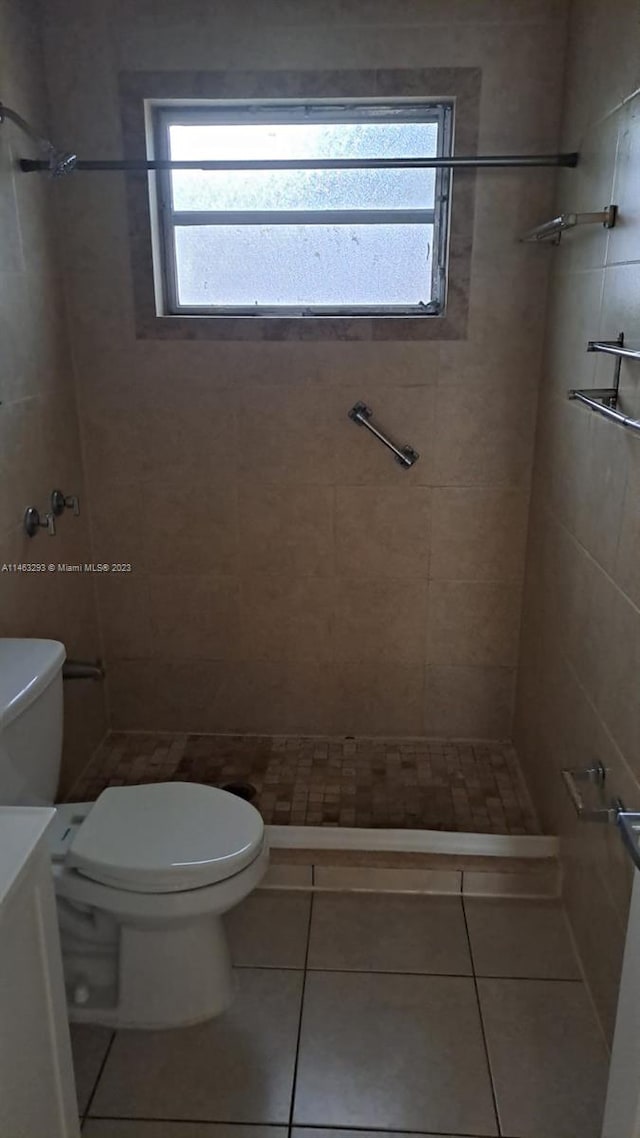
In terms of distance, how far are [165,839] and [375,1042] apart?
624 mm

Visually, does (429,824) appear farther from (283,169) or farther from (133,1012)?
(283,169)

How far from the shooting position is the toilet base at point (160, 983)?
1.72 m

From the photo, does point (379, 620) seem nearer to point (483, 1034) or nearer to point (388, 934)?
point (388, 934)

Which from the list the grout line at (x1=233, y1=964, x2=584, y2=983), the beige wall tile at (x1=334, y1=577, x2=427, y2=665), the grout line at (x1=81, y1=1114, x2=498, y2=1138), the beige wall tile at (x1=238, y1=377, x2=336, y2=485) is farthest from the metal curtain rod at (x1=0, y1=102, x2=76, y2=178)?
the grout line at (x1=81, y1=1114, x2=498, y2=1138)

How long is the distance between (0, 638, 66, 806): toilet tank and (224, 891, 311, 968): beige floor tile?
598 mm

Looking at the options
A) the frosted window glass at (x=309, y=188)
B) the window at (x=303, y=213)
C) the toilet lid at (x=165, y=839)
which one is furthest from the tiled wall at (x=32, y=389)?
the toilet lid at (x=165, y=839)

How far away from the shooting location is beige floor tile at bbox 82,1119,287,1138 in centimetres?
150

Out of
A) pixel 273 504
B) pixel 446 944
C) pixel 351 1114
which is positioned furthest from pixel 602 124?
pixel 351 1114

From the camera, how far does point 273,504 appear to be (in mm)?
2500

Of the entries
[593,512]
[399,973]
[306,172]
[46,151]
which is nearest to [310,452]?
[306,172]

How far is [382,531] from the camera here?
2.51m

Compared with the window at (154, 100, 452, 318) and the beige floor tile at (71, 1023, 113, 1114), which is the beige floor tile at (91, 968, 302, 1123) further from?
the window at (154, 100, 452, 318)

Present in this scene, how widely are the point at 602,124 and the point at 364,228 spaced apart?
0.73 meters

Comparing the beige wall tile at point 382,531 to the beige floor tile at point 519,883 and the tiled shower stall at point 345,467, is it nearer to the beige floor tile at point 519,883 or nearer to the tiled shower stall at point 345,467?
the tiled shower stall at point 345,467
